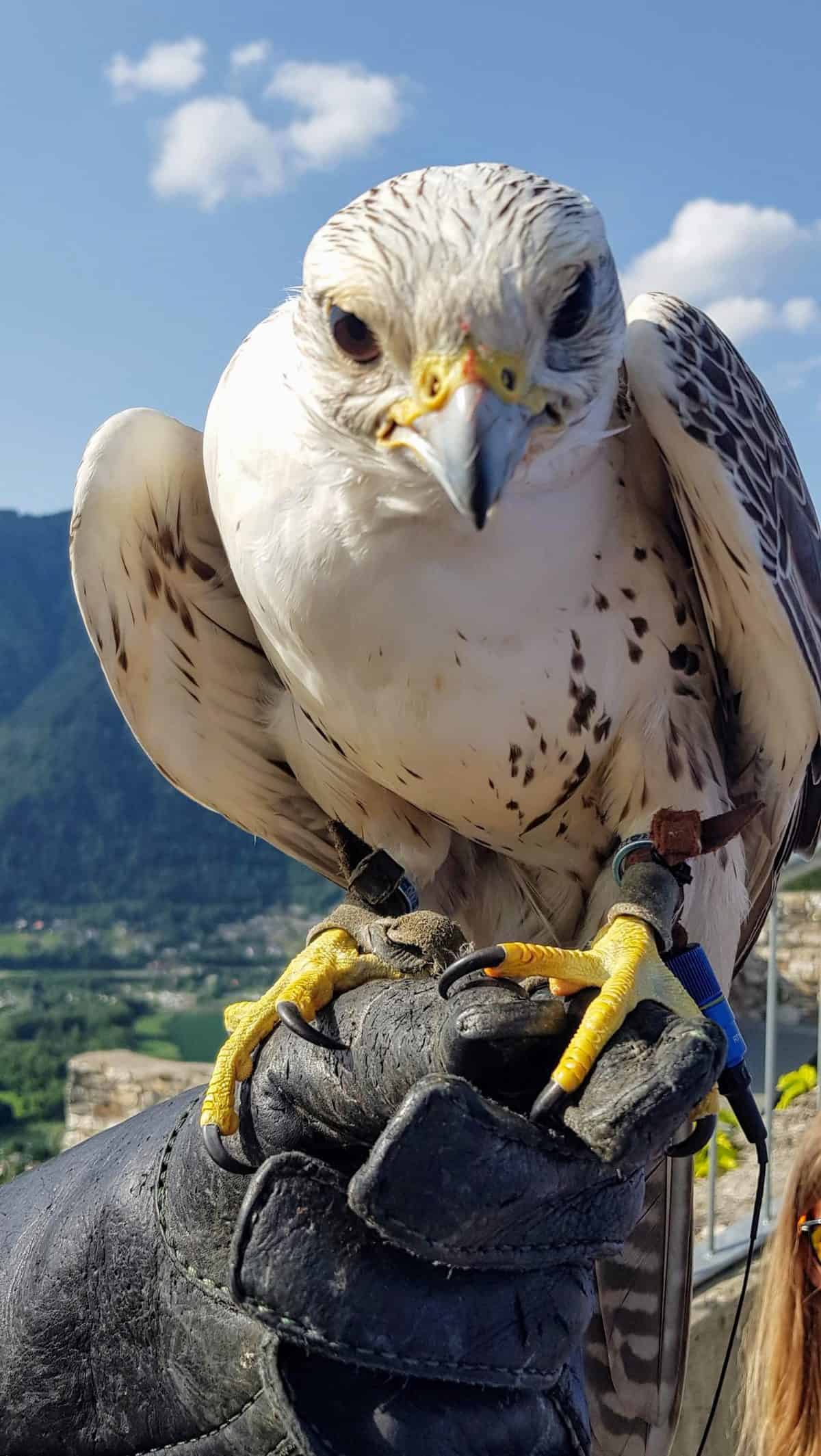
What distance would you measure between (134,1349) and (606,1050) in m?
0.92

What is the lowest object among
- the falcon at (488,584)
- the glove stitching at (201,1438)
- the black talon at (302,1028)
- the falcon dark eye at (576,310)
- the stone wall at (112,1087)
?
the stone wall at (112,1087)

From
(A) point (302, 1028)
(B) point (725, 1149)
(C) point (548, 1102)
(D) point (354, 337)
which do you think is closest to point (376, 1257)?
(C) point (548, 1102)

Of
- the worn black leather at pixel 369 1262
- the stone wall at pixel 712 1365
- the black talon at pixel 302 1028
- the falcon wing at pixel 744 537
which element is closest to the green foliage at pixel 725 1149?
the stone wall at pixel 712 1365

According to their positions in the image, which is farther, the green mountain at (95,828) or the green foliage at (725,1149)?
the green mountain at (95,828)

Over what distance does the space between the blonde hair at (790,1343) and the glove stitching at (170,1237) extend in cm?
160

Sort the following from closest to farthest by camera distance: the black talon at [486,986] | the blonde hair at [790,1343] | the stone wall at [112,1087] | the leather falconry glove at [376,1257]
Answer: the leather falconry glove at [376,1257] < the black talon at [486,986] < the blonde hair at [790,1343] < the stone wall at [112,1087]

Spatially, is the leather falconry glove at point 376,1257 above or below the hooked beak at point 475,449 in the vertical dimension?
below

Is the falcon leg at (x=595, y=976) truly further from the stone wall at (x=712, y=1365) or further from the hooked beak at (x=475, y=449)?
the stone wall at (x=712, y=1365)

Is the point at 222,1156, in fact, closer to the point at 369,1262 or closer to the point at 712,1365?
the point at 369,1262

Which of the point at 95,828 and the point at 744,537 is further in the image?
the point at 95,828

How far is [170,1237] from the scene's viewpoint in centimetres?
177

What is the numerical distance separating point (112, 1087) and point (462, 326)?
12889 mm

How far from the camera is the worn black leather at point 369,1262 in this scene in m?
1.34

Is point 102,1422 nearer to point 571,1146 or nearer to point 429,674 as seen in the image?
point 571,1146
